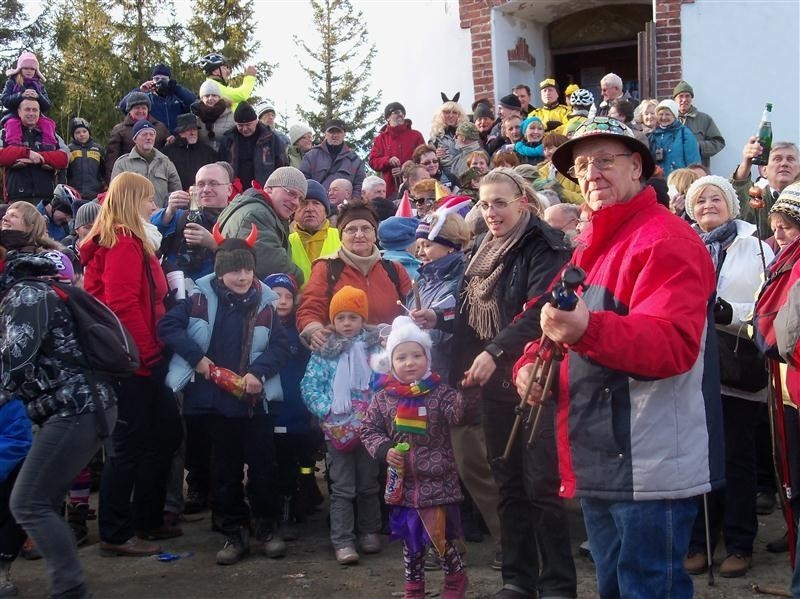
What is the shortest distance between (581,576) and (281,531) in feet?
6.45

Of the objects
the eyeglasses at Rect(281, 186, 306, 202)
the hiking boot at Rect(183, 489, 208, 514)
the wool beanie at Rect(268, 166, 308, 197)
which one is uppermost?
the wool beanie at Rect(268, 166, 308, 197)

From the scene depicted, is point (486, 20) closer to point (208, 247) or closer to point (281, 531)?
point (208, 247)

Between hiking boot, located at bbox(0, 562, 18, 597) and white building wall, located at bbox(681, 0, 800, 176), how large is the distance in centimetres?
917

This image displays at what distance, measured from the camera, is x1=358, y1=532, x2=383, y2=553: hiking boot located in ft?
18.2

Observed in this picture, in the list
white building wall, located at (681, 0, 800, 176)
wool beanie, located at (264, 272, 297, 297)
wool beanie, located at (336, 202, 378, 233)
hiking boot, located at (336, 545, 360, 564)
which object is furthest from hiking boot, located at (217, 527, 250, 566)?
white building wall, located at (681, 0, 800, 176)

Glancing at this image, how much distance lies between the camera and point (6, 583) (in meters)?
5.04

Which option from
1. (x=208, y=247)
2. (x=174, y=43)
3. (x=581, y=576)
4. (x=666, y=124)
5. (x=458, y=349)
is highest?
(x=174, y=43)

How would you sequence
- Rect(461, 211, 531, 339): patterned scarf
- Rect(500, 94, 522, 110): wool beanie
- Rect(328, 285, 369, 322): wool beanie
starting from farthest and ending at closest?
1. Rect(500, 94, 522, 110): wool beanie
2. Rect(328, 285, 369, 322): wool beanie
3. Rect(461, 211, 531, 339): patterned scarf

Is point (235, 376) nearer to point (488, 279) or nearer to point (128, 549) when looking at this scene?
point (128, 549)

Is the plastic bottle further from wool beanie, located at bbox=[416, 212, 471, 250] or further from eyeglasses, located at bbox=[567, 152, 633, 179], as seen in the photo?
eyeglasses, located at bbox=[567, 152, 633, 179]

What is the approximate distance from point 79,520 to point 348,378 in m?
2.04

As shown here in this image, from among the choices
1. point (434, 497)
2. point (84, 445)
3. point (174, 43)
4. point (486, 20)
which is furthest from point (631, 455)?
point (174, 43)

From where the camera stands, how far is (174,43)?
18.0 m

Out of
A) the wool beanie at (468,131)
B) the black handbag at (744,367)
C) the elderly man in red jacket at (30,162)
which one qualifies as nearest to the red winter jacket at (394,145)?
the wool beanie at (468,131)
